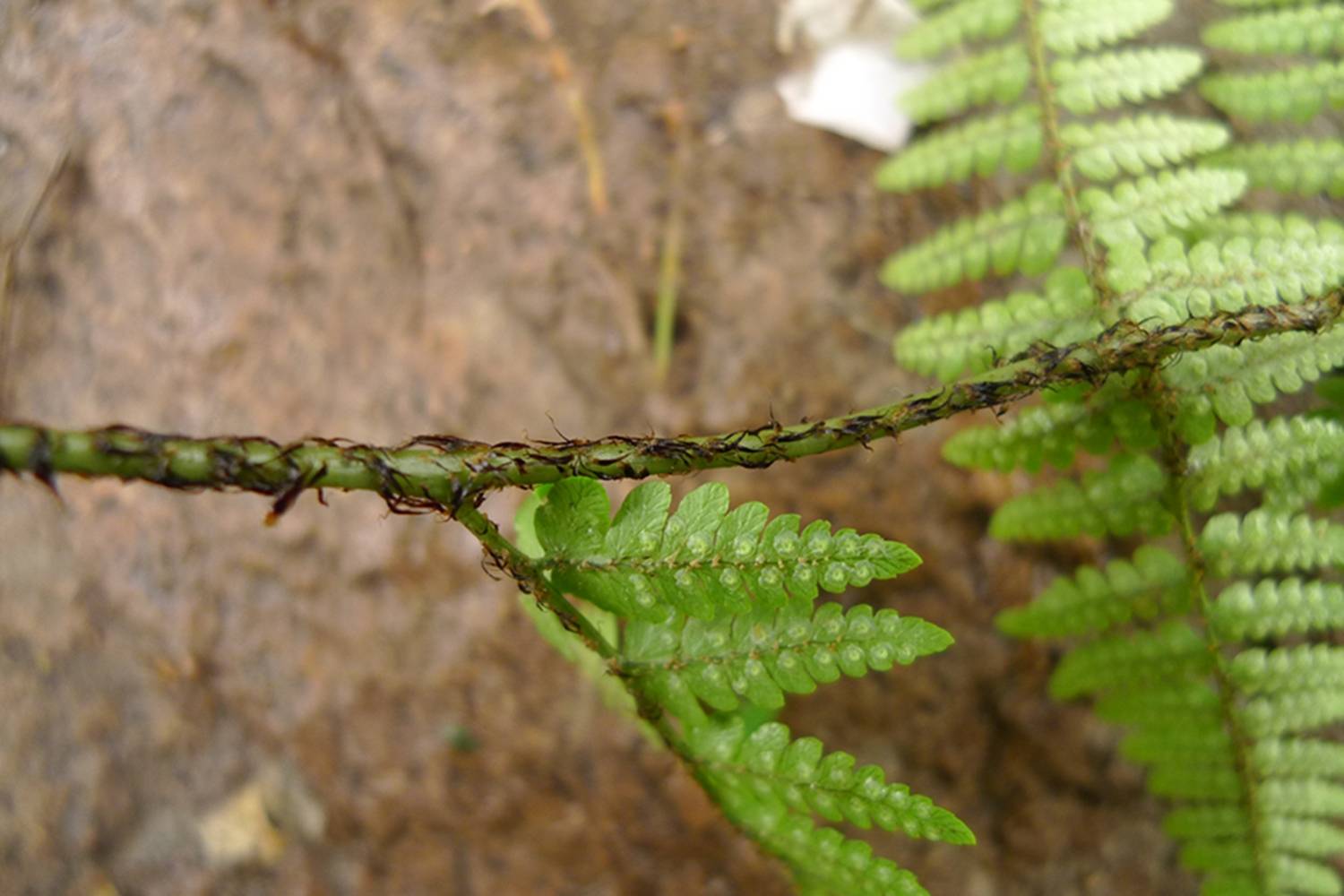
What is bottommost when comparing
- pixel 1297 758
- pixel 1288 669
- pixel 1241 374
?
pixel 1297 758

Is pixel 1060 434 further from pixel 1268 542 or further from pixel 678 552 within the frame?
pixel 678 552

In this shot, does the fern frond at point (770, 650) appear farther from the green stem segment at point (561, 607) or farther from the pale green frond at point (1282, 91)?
the pale green frond at point (1282, 91)

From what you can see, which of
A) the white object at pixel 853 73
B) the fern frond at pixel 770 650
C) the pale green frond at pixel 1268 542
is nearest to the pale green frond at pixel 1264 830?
the pale green frond at pixel 1268 542

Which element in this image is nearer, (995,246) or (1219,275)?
(1219,275)

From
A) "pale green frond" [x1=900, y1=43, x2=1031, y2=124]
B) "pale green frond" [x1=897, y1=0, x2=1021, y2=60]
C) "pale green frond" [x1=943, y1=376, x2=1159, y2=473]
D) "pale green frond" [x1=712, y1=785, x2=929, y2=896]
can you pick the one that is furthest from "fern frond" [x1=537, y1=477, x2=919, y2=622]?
"pale green frond" [x1=897, y1=0, x2=1021, y2=60]

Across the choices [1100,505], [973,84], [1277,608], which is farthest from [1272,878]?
[973,84]

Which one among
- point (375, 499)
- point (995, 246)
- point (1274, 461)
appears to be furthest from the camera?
point (375, 499)
